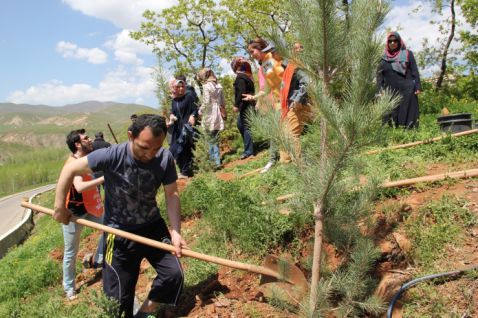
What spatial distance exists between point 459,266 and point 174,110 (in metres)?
5.53

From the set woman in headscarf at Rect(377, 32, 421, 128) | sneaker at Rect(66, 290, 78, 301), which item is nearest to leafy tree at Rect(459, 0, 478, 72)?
woman in headscarf at Rect(377, 32, 421, 128)

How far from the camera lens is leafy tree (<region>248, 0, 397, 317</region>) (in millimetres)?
2023

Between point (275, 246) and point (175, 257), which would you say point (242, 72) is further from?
point (175, 257)

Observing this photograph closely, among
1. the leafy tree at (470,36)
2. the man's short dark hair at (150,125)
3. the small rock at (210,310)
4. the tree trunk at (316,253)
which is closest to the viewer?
the tree trunk at (316,253)

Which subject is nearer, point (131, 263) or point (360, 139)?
point (360, 139)

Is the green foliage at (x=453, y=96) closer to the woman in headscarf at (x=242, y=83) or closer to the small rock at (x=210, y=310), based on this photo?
the woman in headscarf at (x=242, y=83)

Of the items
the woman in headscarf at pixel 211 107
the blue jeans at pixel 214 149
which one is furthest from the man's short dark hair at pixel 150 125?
the blue jeans at pixel 214 149

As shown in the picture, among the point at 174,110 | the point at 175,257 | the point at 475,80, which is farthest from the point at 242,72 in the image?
the point at 475,80

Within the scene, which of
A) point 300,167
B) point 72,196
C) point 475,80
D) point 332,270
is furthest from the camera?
point 475,80

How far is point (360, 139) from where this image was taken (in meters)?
2.11

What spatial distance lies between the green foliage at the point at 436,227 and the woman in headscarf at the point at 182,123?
182 inches

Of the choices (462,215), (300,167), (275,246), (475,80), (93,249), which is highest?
(475,80)

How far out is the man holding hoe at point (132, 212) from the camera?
9.71 feet

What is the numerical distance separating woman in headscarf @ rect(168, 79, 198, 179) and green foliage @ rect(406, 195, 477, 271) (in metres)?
4.62
